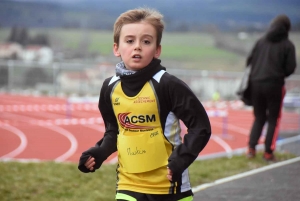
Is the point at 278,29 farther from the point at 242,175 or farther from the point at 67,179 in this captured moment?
the point at 67,179

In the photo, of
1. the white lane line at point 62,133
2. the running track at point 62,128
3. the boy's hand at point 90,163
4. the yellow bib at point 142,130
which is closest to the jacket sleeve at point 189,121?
the yellow bib at point 142,130

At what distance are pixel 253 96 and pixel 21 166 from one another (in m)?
3.19

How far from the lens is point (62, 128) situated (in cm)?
1747

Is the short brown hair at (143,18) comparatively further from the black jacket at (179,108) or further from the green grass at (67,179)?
the green grass at (67,179)

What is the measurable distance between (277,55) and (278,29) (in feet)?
1.11

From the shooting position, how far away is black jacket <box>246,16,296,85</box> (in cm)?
855

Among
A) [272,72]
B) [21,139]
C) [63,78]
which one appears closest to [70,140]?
[21,139]

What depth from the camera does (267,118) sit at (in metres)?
9.02

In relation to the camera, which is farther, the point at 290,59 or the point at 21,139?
the point at 21,139

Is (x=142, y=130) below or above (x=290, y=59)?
above

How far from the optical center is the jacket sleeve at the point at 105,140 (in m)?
4.17

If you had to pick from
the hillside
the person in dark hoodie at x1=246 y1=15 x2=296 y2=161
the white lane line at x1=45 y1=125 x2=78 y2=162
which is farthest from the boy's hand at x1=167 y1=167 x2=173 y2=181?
the hillside

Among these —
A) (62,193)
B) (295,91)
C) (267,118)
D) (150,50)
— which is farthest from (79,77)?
(150,50)

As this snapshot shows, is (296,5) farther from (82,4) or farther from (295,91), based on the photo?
(295,91)
